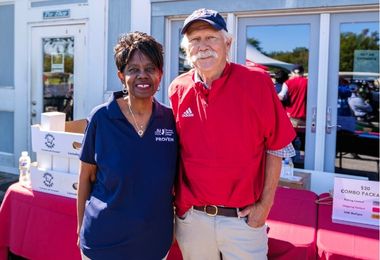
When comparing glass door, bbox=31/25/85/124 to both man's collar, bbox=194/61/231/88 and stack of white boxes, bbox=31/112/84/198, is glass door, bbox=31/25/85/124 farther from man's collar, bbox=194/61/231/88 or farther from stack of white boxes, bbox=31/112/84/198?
man's collar, bbox=194/61/231/88

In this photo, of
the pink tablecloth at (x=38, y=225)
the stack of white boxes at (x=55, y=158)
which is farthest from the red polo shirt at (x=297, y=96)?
the pink tablecloth at (x=38, y=225)

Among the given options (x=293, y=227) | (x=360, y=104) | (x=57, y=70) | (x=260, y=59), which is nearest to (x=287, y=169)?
(x=293, y=227)

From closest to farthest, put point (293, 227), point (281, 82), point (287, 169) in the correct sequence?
point (293, 227)
point (287, 169)
point (281, 82)

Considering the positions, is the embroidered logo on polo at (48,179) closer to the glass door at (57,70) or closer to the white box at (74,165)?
the white box at (74,165)

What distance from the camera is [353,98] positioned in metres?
3.90

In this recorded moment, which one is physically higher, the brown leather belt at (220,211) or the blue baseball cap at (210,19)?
the blue baseball cap at (210,19)

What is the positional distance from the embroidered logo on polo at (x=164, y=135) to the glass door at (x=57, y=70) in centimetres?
382

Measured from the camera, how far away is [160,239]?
1.66 m

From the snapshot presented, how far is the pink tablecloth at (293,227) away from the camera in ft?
6.18

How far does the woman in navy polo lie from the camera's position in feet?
5.16

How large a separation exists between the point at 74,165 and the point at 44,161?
0.25 metres

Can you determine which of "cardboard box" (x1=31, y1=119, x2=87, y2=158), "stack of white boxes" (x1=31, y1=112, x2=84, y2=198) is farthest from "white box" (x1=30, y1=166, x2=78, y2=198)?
"cardboard box" (x1=31, y1=119, x2=87, y2=158)

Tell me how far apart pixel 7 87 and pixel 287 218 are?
16.1ft

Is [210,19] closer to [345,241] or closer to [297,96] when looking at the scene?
[345,241]
